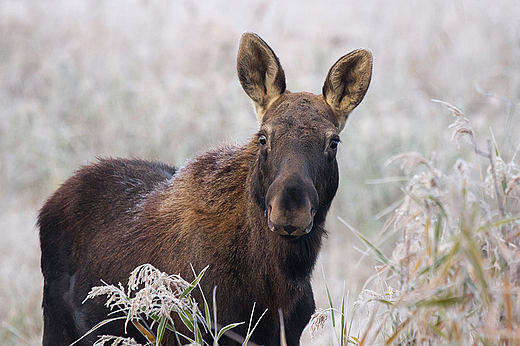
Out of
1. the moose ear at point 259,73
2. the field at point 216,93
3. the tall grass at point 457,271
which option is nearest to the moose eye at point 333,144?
the moose ear at point 259,73

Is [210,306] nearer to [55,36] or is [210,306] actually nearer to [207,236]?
[207,236]

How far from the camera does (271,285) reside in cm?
301

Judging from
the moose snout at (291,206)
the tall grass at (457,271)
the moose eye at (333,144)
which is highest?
the moose eye at (333,144)

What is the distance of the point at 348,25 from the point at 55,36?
19.4 ft

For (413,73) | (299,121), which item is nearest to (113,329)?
(299,121)

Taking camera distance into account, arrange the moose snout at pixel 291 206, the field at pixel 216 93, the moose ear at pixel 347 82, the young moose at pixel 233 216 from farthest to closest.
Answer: the field at pixel 216 93, the moose ear at pixel 347 82, the young moose at pixel 233 216, the moose snout at pixel 291 206

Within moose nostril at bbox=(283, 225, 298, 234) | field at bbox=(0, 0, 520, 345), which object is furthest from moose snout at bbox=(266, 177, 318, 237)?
field at bbox=(0, 0, 520, 345)

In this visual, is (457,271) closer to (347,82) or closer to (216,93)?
(347,82)

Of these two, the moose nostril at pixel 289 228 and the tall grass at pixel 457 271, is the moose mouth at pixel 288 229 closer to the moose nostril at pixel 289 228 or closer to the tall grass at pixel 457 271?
the moose nostril at pixel 289 228

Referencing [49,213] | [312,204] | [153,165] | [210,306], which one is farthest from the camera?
[153,165]

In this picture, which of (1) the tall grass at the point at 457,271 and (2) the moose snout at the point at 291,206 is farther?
(2) the moose snout at the point at 291,206

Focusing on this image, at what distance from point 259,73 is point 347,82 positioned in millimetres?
528

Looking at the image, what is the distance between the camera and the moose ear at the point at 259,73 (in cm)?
327

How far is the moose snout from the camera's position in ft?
8.47
